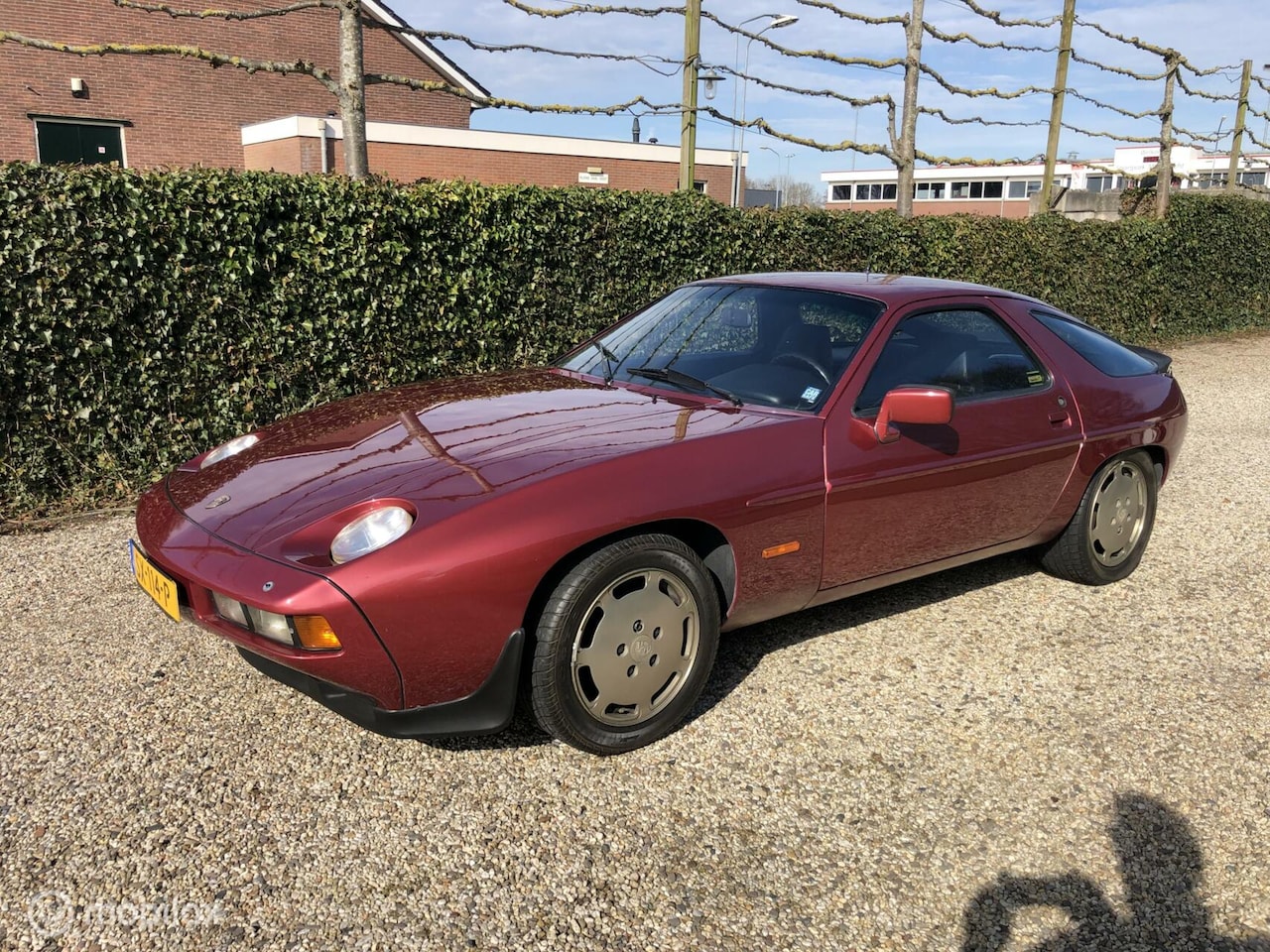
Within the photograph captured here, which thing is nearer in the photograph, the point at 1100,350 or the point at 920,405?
the point at 920,405

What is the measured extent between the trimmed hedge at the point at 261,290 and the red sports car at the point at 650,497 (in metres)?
2.27

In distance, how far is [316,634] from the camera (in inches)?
103

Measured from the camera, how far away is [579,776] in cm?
300

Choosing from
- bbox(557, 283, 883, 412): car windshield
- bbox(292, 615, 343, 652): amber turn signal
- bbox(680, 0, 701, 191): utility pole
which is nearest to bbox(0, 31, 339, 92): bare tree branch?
bbox(680, 0, 701, 191): utility pole

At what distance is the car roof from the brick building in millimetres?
17579

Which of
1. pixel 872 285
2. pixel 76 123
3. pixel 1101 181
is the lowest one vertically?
pixel 872 285

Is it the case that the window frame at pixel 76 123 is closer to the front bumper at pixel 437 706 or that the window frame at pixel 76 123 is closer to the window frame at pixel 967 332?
the window frame at pixel 967 332

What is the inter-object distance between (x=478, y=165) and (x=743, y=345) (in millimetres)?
26954

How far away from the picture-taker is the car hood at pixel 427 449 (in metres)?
2.88

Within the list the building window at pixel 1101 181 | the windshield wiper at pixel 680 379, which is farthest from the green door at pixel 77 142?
the building window at pixel 1101 181

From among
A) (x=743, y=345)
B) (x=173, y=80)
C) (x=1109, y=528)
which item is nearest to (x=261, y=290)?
(x=743, y=345)

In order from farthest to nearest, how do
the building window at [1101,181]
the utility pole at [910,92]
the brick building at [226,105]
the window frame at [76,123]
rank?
the building window at [1101,181] < the window frame at [76,123] < the brick building at [226,105] < the utility pole at [910,92]

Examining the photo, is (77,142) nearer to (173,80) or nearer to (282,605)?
(173,80)

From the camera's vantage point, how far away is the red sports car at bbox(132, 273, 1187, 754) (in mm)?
2688
